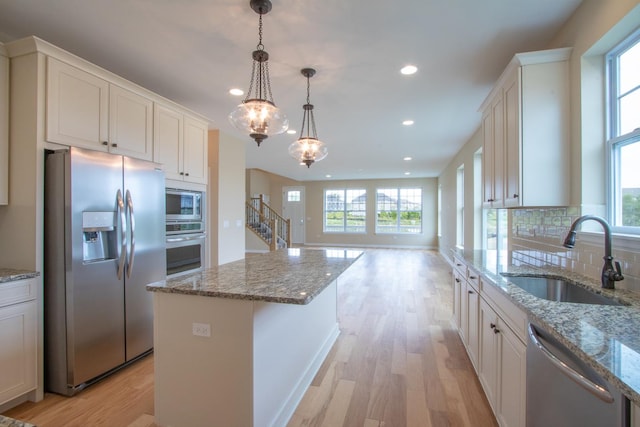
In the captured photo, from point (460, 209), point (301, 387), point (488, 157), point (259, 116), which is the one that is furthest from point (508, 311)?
point (460, 209)

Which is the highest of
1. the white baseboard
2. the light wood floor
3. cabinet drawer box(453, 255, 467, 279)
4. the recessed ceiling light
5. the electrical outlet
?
the recessed ceiling light

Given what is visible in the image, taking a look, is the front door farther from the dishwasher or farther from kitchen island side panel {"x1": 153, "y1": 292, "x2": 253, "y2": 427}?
the dishwasher

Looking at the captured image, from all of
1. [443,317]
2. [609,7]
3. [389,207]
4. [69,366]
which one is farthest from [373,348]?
[389,207]

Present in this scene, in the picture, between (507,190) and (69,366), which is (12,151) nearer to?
(69,366)

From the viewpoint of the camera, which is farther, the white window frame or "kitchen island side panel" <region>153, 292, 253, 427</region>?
the white window frame

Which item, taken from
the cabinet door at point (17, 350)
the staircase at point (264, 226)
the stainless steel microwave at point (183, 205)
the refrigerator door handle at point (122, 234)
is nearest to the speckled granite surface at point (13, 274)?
the cabinet door at point (17, 350)

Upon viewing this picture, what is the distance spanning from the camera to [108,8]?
6.57 feet

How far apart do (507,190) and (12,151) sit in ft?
12.1

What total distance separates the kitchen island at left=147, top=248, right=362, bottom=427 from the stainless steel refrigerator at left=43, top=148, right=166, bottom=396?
0.86 m

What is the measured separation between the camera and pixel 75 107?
7.61 feet

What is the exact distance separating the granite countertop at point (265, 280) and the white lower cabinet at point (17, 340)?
106 cm

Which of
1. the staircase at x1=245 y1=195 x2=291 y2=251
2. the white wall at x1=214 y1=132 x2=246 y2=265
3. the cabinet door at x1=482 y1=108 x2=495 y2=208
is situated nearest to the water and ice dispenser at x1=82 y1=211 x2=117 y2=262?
the white wall at x1=214 y1=132 x2=246 y2=265

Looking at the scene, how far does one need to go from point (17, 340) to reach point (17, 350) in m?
0.07

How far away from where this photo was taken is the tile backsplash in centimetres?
162
